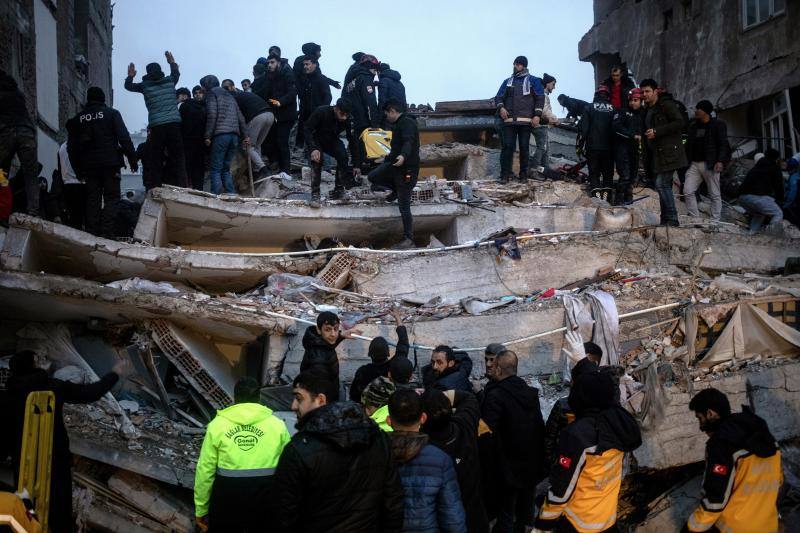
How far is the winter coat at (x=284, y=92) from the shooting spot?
14.0m

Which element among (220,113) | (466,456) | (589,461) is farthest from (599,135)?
(466,456)

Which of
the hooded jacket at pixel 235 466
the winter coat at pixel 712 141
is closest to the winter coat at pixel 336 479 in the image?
the hooded jacket at pixel 235 466

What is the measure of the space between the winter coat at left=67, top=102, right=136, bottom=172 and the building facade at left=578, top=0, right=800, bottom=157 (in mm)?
12458

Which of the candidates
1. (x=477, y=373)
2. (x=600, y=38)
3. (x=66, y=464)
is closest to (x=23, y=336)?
(x=66, y=464)

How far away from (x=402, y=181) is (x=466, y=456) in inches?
241

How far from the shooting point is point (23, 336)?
8.91 m

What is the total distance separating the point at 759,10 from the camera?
17.5 metres

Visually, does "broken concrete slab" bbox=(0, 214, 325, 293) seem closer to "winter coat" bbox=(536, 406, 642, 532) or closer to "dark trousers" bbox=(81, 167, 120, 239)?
"dark trousers" bbox=(81, 167, 120, 239)

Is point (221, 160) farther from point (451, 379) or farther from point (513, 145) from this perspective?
point (451, 379)

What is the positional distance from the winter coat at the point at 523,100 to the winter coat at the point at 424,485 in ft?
29.4

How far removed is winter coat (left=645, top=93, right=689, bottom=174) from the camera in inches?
429

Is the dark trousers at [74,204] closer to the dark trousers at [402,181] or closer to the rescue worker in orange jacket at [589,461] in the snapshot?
the dark trousers at [402,181]

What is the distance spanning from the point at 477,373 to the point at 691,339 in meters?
2.36

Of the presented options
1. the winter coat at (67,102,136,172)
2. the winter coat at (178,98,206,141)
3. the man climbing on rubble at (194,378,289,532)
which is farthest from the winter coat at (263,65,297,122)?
the man climbing on rubble at (194,378,289,532)
